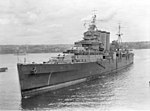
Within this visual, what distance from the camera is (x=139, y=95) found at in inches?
664

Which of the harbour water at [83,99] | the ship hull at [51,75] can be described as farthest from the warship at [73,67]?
the harbour water at [83,99]

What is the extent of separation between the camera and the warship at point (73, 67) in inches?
677

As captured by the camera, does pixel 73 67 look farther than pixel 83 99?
Yes

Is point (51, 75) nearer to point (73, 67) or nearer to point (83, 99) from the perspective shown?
point (73, 67)

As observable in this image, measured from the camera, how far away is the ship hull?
17.0m

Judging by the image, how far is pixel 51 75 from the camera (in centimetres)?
1870

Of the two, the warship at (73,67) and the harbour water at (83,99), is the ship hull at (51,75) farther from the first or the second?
the harbour water at (83,99)

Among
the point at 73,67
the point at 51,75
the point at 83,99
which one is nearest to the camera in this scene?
the point at 83,99

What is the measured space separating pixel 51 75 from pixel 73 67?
290 cm

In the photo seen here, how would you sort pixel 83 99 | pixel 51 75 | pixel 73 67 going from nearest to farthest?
pixel 83 99 < pixel 51 75 < pixel 73 67

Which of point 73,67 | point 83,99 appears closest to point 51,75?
point 73,67

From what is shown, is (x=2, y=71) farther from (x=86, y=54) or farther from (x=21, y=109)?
(x=21, y=109)

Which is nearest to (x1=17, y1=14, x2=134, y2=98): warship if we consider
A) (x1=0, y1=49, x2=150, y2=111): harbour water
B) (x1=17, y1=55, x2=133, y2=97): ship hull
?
(x1=17, y1=55, x2=133, y2=97): ship hull

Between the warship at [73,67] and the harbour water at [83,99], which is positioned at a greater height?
the warship at [73,67]
